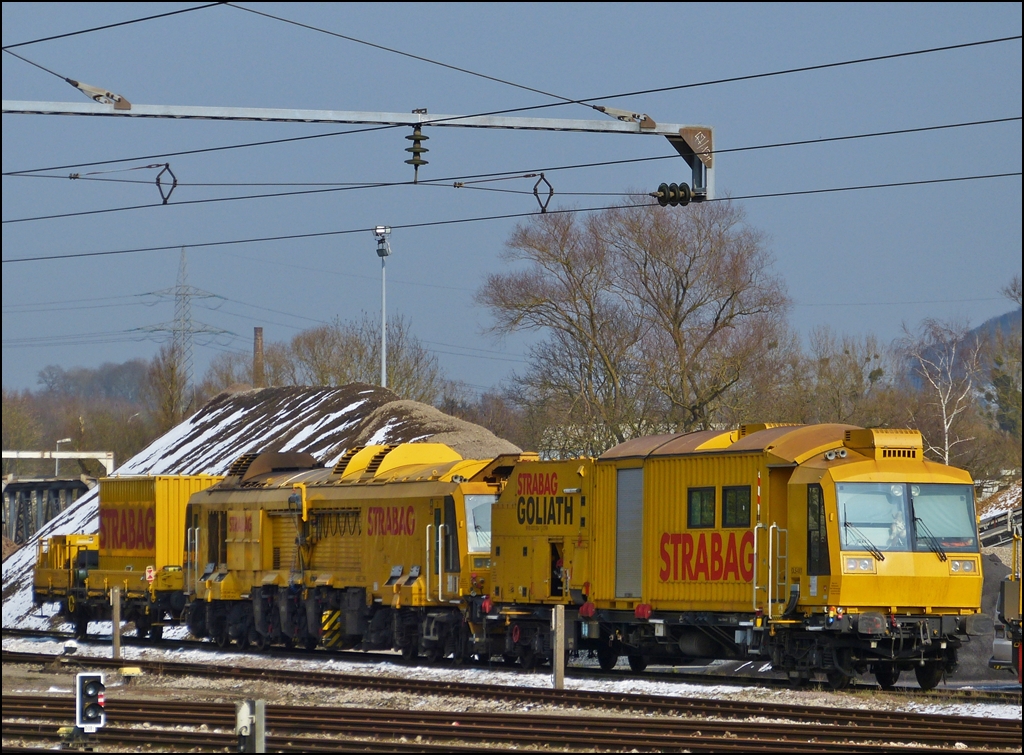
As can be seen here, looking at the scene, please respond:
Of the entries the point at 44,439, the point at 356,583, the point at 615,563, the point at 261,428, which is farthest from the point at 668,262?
the point at 44,439

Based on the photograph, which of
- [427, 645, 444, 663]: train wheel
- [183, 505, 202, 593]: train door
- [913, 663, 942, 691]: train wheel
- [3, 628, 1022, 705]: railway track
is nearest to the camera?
[3, 628, 1022, 705]: railway track

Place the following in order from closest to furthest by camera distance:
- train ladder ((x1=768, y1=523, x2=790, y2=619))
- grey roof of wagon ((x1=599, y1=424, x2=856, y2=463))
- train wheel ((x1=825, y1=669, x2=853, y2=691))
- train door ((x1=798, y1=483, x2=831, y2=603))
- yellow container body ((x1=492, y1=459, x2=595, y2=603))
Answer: train door ((x1=798, y1=483, x2=831, y2=603)), train ladder ((x1=768, y1=523, x2=790, y2=619)), train wheel ((x1=825, y1=669, x2=853, y2=691)), grey roof of wagon ((x1=599, y1=424, x2=856, y2=463)), yellow container body ((x1=492, y1=459, x2=595, y2=603))

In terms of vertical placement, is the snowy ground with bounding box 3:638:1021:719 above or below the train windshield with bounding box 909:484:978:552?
below

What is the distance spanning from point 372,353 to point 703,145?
5898 cm

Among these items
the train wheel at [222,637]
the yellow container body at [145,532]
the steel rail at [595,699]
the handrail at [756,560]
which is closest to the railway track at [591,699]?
the steel rail at [595,699]

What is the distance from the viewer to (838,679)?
19.1 m

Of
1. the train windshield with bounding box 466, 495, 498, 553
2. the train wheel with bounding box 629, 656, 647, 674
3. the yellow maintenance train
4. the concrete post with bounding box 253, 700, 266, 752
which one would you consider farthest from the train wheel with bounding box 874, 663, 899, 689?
the concrete post with bounding box 253, 700, 266, 752

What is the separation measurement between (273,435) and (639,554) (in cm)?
3835

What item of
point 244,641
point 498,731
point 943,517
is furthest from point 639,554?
point 244,641

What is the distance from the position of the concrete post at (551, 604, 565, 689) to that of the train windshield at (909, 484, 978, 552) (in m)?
4.99

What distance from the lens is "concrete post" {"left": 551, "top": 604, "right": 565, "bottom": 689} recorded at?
757 inches

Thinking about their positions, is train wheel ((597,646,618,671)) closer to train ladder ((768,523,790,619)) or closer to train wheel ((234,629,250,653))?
train ladder ((768,523,790,619))

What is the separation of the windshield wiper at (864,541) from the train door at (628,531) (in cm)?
362

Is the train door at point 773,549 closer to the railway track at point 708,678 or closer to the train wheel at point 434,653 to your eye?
the railway track at point 708,678
